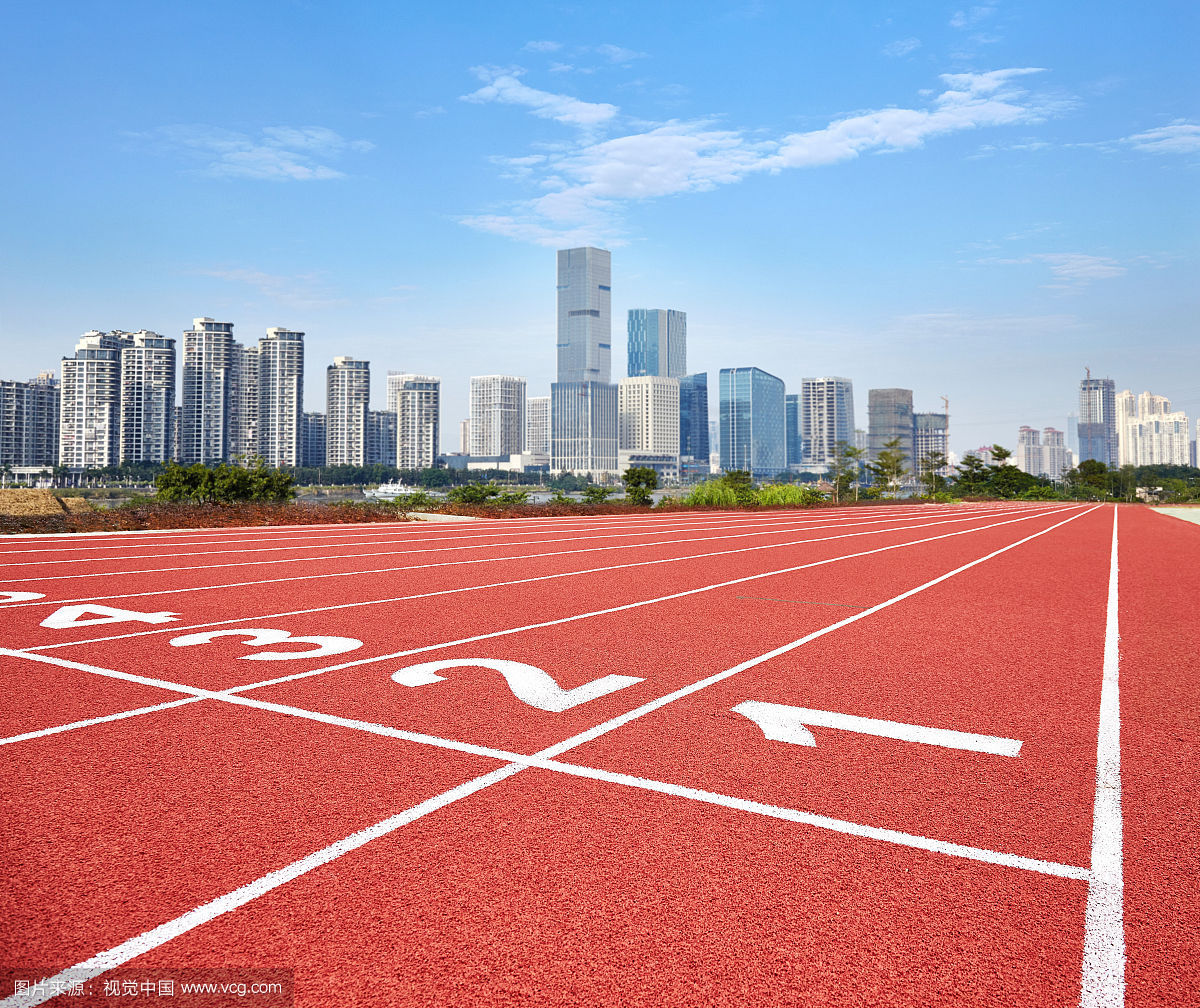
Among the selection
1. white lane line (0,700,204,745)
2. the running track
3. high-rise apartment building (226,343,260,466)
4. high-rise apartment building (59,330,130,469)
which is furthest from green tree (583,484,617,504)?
high-rise apartment building (226,343,260,466)

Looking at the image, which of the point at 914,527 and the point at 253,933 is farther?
the point at 914,527

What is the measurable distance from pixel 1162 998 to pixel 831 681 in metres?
3.68

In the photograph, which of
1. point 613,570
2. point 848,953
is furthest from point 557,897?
point 613,570

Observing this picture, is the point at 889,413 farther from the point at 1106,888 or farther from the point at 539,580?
the point at 1106,888

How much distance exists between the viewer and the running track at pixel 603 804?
2.60 meters

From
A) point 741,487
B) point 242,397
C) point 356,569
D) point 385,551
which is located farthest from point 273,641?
point 242,397

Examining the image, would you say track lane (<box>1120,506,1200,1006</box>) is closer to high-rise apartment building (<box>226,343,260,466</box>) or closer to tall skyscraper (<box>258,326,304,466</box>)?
high-rise apartment building (<box>226,343,260,466</box>)

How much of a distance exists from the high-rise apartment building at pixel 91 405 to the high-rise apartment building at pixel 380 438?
53632 millimetres

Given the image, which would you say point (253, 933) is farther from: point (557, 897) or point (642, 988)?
point (642, 988)

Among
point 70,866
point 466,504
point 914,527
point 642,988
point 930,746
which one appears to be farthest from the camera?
point 466,504

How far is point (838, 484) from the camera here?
171 feet

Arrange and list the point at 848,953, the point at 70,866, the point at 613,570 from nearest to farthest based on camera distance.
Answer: the point at 848,953 < the point at 70,866 < the point at 613,570

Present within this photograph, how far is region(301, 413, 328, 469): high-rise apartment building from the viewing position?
161 meters

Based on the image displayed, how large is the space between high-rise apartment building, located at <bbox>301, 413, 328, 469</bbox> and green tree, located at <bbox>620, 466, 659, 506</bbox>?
13276 centimetres
